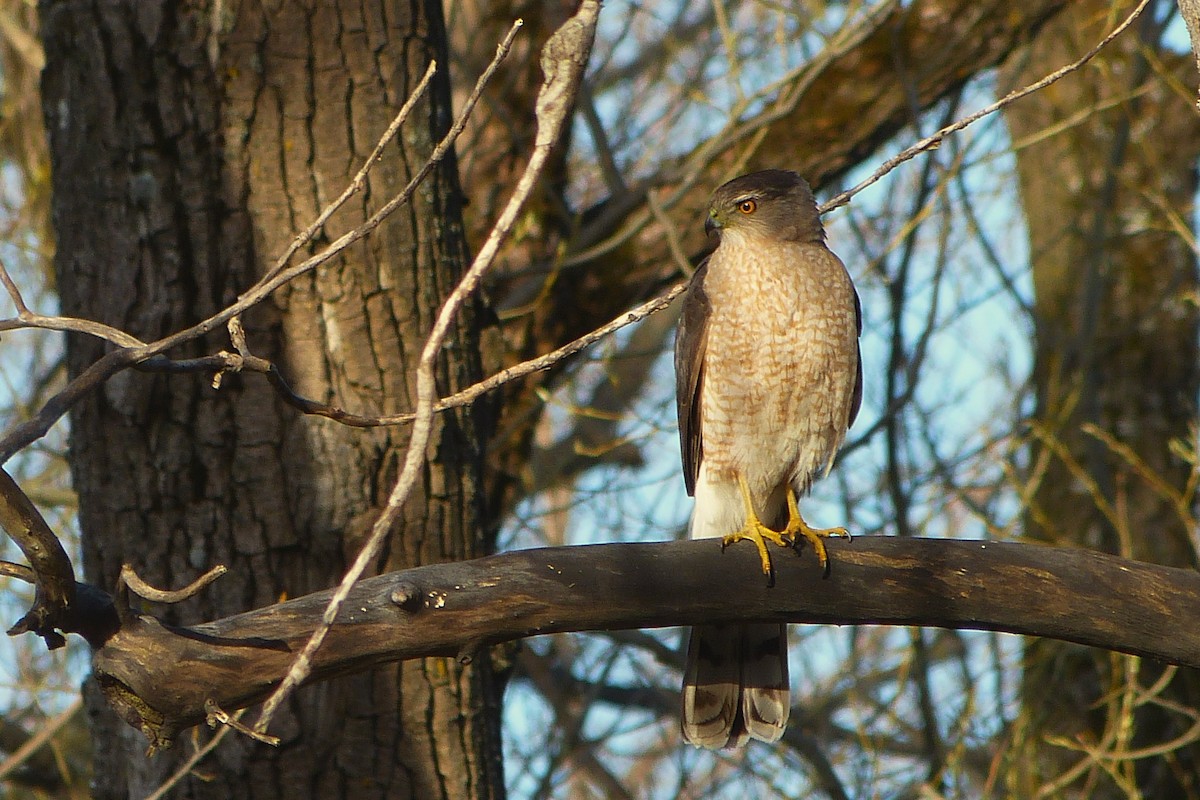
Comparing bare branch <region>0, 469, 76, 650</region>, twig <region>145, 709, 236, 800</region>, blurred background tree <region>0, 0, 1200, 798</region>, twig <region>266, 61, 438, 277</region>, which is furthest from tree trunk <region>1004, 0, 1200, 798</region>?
bare branch <region>0, 469, 76, 650</region>

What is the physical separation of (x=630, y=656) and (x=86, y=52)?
425 cm

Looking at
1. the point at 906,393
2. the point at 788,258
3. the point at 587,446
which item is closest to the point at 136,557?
the point at 788,258

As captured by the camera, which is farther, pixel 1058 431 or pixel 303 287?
pixel 1058 431

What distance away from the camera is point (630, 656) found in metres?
6.61

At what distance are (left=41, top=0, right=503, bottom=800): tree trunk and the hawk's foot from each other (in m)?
0.92

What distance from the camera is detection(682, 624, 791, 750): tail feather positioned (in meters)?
3.65

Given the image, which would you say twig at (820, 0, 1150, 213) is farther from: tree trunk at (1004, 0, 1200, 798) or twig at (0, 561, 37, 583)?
tree trunk at (1004, 0, 1200, 798)

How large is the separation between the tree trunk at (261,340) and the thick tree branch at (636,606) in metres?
0.81

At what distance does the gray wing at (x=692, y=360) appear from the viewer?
4.00 m

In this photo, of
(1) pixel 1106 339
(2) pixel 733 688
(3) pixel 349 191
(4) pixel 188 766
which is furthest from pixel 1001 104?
(1) pixel 1106 339

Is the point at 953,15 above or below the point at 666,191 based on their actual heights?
above

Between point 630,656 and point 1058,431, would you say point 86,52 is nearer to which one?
point 630,656

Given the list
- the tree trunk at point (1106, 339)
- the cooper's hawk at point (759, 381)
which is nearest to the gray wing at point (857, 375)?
the cooper's hawk at point (759, 381)

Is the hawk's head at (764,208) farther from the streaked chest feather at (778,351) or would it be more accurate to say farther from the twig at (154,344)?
the twig at (154,344)
